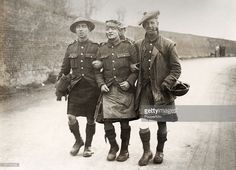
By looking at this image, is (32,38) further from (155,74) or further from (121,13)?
(155,74)

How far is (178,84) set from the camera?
3846 mm

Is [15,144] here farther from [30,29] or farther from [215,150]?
[30,29]

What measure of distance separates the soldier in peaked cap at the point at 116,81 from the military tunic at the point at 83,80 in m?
0.16

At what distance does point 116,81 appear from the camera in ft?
13.0

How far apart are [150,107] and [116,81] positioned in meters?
0.45

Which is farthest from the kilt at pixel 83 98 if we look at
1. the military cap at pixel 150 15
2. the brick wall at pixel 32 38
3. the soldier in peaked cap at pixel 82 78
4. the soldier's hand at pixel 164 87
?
the brick wall at pixel 32 38

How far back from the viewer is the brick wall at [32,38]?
24.7ft

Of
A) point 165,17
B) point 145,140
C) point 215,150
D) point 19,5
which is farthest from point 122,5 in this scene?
point 19,5

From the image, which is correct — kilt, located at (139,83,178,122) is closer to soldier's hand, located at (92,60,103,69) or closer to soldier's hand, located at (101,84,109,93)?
soldier's hand, located at (101,84,109,93)

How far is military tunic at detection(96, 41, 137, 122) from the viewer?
3959 millimetres

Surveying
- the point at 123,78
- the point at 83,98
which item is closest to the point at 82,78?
the point at 83,98

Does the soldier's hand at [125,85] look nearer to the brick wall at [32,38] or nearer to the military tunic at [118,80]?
the military tunic at [118,80]

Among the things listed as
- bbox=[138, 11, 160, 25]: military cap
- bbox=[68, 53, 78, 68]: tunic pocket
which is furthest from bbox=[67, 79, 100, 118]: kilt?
bbox=[138, 11, 160, 25]: military cap

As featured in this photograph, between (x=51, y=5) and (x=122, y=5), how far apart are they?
456cm
